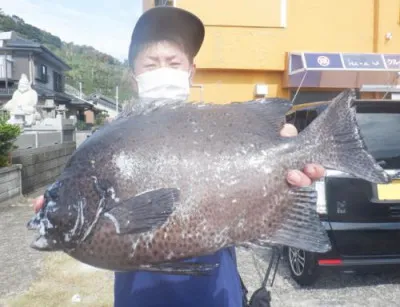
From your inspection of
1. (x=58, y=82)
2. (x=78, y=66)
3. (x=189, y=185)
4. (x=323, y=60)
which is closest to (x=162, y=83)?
(x=189, y=185)

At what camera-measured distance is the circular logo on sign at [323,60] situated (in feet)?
35.1

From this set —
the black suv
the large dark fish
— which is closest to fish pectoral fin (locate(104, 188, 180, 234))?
the large dark fish

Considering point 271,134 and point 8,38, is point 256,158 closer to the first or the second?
point 271,134

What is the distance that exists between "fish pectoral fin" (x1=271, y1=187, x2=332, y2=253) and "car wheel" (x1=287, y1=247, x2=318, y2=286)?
3120mm

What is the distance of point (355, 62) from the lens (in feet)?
34.9

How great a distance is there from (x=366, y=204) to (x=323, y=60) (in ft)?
24.5

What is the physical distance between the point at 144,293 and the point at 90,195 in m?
0.69

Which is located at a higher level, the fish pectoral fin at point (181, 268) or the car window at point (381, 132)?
the car window at point (381, 132)

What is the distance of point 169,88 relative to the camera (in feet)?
6.81

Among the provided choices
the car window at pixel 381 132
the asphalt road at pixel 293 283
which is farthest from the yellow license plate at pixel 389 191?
the asphalt road at pixel 293 283

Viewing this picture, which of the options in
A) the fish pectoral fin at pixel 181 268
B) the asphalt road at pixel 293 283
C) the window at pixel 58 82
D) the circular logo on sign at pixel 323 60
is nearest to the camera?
the fish pectoral fin at pixel 181 268

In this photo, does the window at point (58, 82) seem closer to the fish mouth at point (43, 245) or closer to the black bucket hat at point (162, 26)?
the black bucket hat at point (162, 26)

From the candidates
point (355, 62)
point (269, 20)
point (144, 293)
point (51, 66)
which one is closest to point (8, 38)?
point (51, 66)

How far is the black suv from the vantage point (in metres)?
4.05
